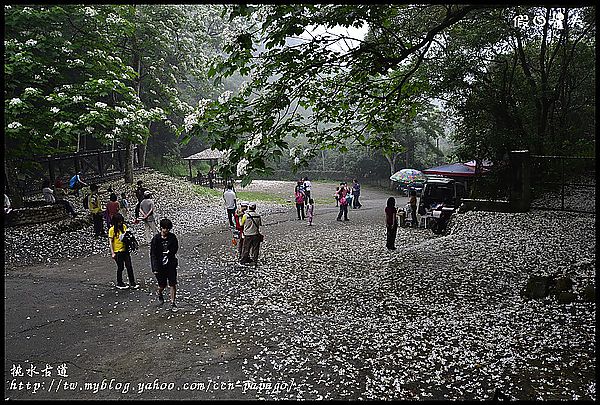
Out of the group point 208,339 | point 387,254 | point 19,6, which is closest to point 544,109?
point 387,254

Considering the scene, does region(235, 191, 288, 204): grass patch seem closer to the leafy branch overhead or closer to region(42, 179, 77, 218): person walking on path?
region(42, 179, 77, 218): person walking on path

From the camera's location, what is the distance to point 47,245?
13016 mm

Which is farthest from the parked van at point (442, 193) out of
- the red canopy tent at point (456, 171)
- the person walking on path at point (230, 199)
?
the person walking on path at point (230, 199)

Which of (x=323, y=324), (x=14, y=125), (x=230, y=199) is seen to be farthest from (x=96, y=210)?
(x=323, y=324)

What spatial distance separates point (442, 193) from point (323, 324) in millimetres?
12818

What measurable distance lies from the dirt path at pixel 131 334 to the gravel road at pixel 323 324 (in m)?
0.03

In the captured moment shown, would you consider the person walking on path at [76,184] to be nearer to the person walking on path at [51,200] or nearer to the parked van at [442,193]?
the person walking on path at [51,200]

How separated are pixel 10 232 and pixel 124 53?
11801mm

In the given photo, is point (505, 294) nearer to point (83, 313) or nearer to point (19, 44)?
point (83, 313)

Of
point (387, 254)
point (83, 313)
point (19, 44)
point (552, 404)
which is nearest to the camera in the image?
point (552, 404)

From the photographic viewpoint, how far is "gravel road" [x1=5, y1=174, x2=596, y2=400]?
5207 mm

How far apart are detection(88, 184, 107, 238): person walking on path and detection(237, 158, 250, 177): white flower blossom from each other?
8.73m

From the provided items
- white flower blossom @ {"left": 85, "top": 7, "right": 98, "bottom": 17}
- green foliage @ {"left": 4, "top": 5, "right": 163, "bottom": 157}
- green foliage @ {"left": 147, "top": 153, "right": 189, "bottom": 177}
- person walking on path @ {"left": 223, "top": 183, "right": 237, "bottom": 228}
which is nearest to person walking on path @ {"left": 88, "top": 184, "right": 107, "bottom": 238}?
green foliage @ {"left": 4, "top": 5, "right": 163, "bottom": 157}

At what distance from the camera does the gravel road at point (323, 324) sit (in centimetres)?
521
